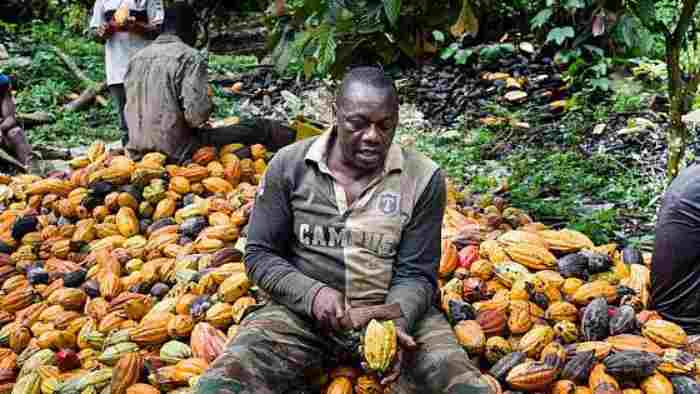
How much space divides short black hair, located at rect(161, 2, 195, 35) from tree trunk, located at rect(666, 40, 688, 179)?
11.3 ft

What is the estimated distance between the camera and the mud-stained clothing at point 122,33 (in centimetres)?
582

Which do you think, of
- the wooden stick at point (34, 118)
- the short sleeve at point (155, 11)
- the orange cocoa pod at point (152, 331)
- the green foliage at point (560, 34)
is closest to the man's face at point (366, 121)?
the orange cocoa pod at point (152, 331)

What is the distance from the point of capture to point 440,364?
2.23 m

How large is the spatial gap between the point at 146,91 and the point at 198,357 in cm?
288

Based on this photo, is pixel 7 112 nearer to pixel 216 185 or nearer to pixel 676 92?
pixel 216 185

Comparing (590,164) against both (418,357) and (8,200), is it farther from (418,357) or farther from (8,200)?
(8,200)

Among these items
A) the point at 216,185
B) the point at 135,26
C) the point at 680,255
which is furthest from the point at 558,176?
the point at 135,26

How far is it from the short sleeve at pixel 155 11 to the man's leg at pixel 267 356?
407 centimetres

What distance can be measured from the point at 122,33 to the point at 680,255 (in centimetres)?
498

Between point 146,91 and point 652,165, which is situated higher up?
point 146,91

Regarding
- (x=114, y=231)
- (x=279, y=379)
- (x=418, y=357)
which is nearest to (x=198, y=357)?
(x=279, y=379)

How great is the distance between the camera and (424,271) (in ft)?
8.16

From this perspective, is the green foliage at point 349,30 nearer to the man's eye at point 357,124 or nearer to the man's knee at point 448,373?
the man's eye at point 357,124

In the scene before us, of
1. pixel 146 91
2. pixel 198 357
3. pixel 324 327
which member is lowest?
pixel 198 357
